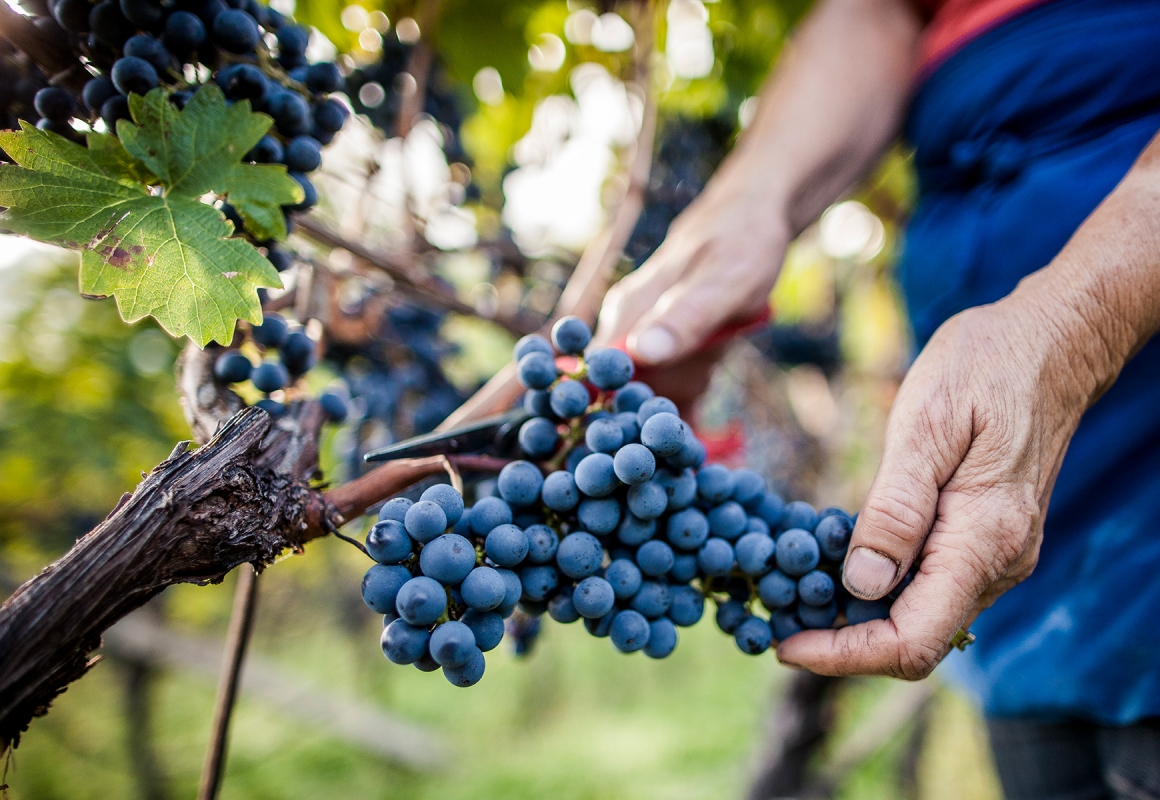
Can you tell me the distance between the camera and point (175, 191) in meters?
0.84

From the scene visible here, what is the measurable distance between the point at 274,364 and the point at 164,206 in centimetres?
27

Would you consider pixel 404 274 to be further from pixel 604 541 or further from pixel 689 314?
pixel 604 541

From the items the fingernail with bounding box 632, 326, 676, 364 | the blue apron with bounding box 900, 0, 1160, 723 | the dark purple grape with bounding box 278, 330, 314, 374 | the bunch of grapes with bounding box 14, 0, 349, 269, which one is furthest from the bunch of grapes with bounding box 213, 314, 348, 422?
the blue apron with bounding box 900, 0, 1160, 723

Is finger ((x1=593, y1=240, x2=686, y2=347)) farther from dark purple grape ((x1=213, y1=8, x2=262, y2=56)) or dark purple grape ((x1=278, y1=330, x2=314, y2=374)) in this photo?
dark purple grape ((x1=213, y1=8, x2=262, y2=56))

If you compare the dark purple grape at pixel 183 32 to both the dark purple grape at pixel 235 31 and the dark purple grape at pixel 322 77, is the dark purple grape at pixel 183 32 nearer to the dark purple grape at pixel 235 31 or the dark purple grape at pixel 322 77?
the dark purple grape at pixel 235 31

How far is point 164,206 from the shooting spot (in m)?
0.82

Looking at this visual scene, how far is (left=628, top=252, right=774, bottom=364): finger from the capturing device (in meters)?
1.14

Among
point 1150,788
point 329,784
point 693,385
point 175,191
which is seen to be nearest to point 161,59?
point 175,191

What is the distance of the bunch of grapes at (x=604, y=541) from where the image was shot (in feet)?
2.43

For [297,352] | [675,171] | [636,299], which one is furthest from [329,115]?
[675,171]

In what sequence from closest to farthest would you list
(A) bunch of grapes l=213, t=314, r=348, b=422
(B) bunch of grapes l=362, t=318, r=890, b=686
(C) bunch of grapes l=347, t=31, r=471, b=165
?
(B) bunch of grapes l=362, t=318, r=890, b=686 → (A) bunch of grapes l=213, t=314, r=348, b=422 → (C) bunch of grapes l=347, t=31, r=471, b=165

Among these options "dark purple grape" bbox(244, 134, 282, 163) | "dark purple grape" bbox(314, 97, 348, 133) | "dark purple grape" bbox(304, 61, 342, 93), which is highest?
"dark purple grape" bbox(304, 61, 342, 93)

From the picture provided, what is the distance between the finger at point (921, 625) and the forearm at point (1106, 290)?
0.33 metres

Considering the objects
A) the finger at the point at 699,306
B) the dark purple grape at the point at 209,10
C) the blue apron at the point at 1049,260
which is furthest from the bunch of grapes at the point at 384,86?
the blue apron at the point at 1049,260
